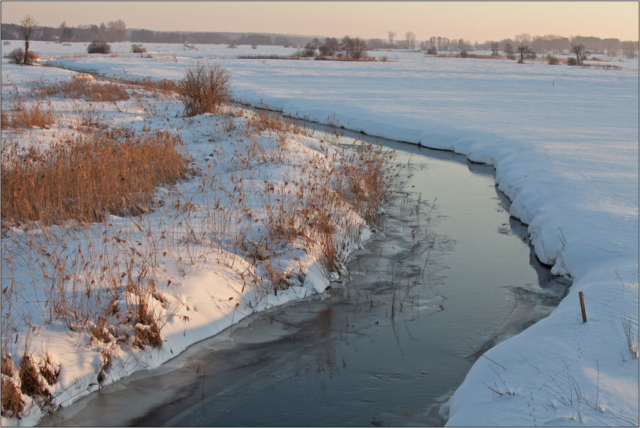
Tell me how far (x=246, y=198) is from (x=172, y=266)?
8.82 ft

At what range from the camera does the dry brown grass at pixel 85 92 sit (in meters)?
18.7

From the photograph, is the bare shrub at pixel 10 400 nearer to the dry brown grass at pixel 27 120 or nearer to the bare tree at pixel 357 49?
A: the dry brown grass at pixel 27 120

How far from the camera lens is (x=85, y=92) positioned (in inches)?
773

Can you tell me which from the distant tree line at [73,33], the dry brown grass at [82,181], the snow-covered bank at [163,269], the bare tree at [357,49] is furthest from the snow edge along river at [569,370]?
the distant tree line at [73,33]

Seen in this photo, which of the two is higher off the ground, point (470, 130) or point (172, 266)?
point (470, 130)

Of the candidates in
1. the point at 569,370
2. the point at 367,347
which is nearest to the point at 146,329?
the point at 367,347

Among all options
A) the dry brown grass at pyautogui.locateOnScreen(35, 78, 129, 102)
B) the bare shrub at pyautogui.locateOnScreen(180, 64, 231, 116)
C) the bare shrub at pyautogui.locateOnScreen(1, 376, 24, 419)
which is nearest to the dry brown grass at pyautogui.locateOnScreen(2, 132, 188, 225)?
the bare shrub at pyautogui.locateOnScreen(1, 376, 24, 419)

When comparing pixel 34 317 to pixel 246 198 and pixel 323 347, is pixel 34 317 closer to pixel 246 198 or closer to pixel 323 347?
pixel 323 347

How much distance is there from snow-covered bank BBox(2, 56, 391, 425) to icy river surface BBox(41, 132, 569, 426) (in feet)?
0.67

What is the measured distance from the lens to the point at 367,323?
19.7 feet

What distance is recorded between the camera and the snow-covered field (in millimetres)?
3742

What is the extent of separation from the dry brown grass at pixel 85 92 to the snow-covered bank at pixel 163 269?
8.34 metres

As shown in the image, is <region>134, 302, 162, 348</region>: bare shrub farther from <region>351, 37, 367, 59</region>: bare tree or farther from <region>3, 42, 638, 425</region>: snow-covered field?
<region>351, 37, 367, 59</region>: bare tree

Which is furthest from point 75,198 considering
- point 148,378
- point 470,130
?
point 470,130
